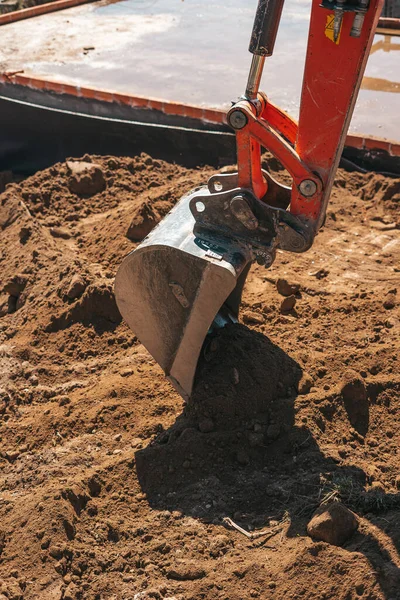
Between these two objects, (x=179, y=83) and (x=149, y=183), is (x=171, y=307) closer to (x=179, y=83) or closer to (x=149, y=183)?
(x=149, y=183)

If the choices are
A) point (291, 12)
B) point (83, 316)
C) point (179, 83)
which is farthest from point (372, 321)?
point (291, 12)

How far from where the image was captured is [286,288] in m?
5.21

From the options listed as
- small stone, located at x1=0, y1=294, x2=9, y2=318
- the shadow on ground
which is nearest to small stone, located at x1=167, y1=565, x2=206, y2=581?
the shadow on ground

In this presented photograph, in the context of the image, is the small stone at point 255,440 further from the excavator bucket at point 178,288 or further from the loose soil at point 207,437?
the excavator bucket at point 178,288

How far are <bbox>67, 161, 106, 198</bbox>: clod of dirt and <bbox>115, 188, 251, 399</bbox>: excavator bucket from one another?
2.90 metres

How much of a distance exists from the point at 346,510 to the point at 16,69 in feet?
23.2

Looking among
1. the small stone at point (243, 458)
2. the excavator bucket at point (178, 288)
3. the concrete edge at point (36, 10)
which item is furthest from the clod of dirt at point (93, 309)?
the concrete edge at point (36, 10)

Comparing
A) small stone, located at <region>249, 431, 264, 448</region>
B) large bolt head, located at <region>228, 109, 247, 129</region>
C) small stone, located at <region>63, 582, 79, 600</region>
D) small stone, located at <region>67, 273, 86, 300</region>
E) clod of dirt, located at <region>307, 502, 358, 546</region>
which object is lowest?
small stone, located at <region>63, 582, 79, 600</region>

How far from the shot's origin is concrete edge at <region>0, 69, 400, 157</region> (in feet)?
22.0

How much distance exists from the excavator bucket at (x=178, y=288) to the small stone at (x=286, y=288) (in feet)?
4.18

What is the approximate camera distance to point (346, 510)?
3.34 meters

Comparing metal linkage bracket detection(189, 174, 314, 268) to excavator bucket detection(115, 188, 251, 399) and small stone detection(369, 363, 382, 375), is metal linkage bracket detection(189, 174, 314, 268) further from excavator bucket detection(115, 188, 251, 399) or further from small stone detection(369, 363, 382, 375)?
small stone detection(369, 363, 382, 375)

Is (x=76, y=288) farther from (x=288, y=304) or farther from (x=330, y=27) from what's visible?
(x=330, y=27)

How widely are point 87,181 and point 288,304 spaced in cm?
275
